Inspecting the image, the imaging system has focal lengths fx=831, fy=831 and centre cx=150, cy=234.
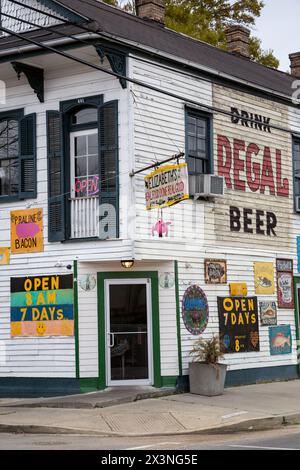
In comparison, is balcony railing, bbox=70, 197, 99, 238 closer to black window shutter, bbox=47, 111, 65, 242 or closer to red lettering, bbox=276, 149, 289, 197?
black window shutter, bbox=47, 111, 65, 242

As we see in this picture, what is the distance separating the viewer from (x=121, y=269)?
17.2 m

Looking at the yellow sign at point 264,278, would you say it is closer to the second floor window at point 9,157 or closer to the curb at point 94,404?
the curb at point 94,404

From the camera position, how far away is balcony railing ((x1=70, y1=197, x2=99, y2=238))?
17.1 metres

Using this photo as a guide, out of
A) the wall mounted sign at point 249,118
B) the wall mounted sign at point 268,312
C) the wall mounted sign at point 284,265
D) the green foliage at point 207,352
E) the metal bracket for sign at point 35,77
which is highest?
the metal bracket for sign at point 35,77

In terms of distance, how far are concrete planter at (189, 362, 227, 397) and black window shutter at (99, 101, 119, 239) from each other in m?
3.20

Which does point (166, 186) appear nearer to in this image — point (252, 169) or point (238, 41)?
point (252, 169)

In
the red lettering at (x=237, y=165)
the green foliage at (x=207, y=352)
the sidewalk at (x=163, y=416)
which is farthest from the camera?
the red lettering at (x=237, y=165)

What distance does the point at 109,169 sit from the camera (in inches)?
670

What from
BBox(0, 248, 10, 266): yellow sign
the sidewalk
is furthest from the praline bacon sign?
the sidewalk

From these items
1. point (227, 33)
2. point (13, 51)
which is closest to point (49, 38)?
point (13, 51)

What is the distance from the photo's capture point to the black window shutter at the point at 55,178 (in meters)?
17.4

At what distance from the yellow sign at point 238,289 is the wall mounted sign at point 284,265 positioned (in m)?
1.43

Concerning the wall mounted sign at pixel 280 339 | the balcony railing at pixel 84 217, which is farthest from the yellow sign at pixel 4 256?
the wall mounted sign at pixel 280 339

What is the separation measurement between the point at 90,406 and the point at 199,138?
673 cm
